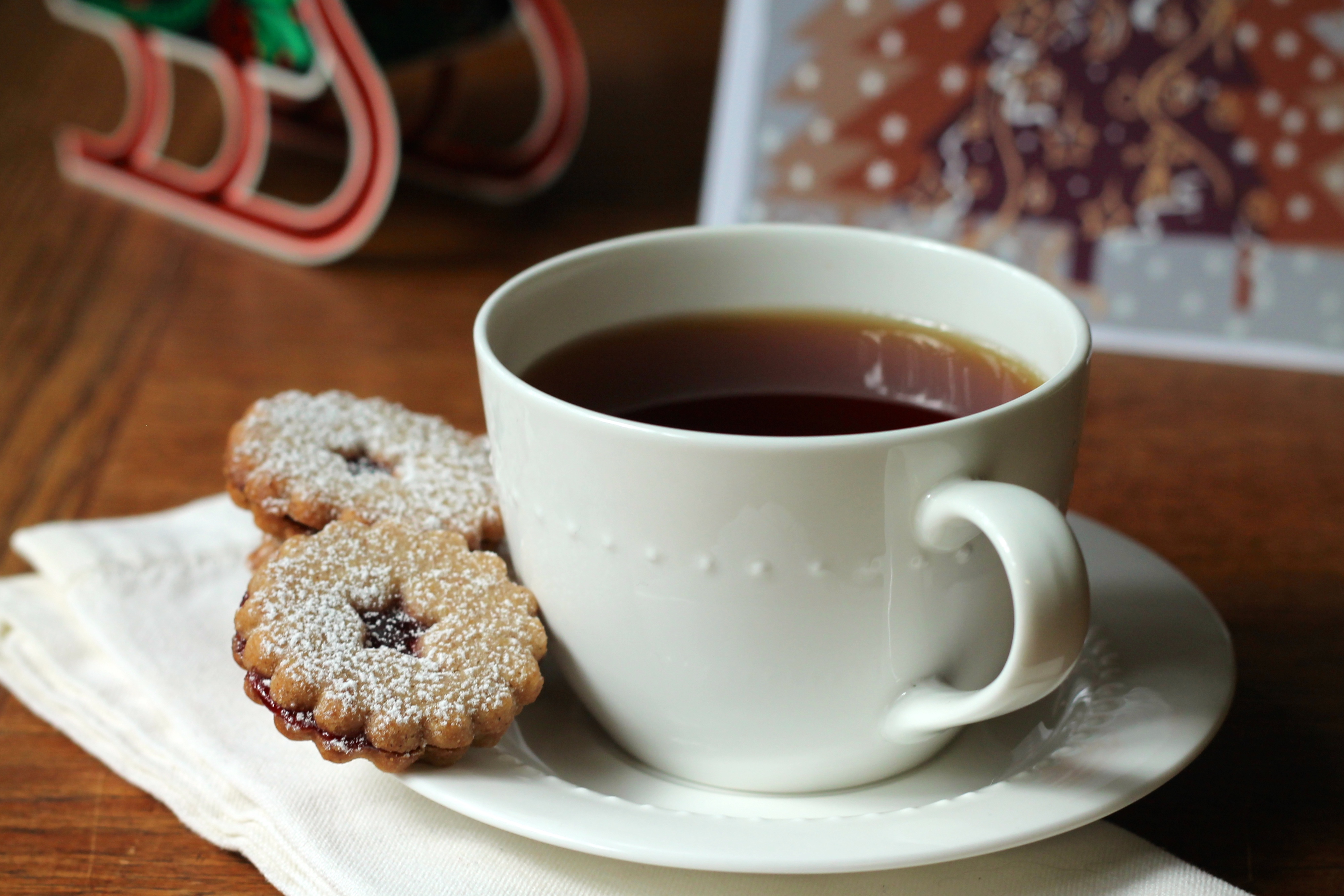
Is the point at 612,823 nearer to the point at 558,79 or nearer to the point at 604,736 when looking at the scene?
the point at 604,736

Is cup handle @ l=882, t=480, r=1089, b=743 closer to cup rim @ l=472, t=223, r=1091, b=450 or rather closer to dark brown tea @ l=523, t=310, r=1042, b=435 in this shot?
cup rim @ l=472, t=223, r=1091, b=450

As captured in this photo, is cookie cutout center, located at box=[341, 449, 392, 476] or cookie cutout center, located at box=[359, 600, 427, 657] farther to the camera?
cookie cutout center, located at box=[341, 449, 392, 476]

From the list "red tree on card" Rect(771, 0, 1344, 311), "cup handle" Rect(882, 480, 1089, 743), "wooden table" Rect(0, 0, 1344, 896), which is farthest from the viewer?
"red tree on card" Rect(771, 0, 1344, 311)

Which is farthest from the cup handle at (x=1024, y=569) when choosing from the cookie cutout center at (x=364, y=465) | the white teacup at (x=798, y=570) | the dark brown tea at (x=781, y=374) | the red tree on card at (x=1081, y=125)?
the red tree on card at (x=1081, y=125)

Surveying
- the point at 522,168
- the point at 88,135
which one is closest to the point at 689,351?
the point at 522,168

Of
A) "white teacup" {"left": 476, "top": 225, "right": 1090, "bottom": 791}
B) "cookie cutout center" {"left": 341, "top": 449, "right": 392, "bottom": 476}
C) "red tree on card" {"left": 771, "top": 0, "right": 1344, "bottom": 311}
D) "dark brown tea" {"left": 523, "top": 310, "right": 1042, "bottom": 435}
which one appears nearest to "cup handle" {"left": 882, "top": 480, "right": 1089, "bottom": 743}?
"white teacup" {"left": 476, "top": 225, "right": 1090, "bottom": 791}

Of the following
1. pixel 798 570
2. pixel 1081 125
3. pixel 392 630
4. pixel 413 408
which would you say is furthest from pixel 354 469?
pixel 1081 125

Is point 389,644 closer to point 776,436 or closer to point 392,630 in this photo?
point 392,630
